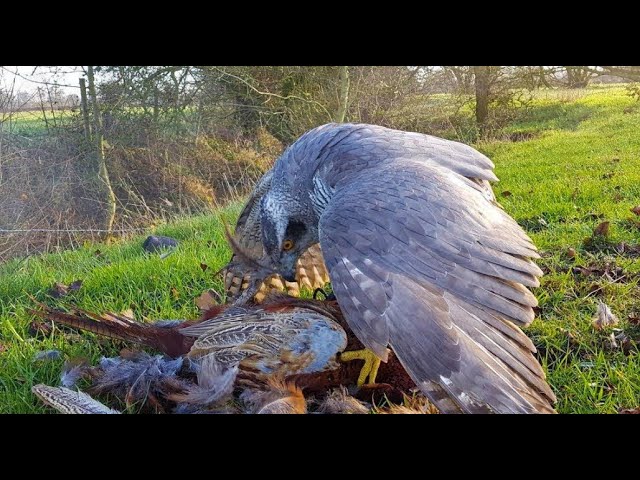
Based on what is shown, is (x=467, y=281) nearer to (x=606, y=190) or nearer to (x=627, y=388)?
(x=627, y=388)

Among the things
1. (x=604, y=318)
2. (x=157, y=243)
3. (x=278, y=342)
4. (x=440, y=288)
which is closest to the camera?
(x=440, y=288)

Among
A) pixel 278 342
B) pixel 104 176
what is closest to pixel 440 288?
pixel 278 342

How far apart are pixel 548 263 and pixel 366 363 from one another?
2.47 ft

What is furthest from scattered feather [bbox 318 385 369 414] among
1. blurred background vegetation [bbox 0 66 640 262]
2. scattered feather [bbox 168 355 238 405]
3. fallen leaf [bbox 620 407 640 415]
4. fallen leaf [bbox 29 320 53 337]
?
blurred background vegetation [bbox 0 66 640 262]

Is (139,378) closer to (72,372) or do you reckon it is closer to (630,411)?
(72,372)

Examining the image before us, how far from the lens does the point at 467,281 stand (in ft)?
5.25

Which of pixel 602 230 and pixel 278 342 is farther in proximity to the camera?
pixel 602 230

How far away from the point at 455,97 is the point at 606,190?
0.59m

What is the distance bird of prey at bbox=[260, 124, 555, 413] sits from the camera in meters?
1.45

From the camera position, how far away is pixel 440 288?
5.20 ft

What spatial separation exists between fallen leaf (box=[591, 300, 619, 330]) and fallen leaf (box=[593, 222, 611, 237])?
0.30m

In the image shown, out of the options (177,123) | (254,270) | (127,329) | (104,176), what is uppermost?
(177,123)

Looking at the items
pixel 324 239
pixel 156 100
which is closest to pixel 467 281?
pixel 324 239

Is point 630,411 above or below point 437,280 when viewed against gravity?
below
